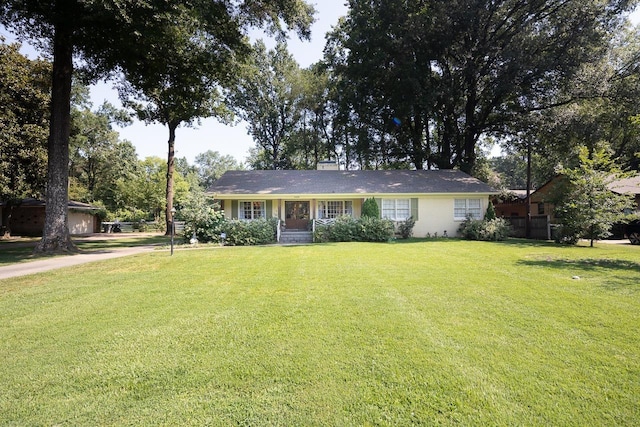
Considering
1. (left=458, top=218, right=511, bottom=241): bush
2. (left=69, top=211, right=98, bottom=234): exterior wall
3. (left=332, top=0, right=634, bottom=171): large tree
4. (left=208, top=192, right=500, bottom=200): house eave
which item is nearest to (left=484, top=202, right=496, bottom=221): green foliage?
(left=458, top=218, right=511, bottom=241): bush

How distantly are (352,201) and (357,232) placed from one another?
3522 millimetres

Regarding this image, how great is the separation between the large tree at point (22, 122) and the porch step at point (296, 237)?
15385 mm

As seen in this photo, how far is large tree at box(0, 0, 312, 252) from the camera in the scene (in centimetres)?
1068

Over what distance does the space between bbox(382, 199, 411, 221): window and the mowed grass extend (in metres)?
11.4

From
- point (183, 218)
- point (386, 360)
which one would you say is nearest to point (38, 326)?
point (386, 360)

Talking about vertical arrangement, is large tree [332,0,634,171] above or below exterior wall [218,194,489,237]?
above

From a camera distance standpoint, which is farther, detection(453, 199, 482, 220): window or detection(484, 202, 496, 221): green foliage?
detection(453, 199, 482, 220): window

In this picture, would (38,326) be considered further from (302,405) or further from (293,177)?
(293,177)

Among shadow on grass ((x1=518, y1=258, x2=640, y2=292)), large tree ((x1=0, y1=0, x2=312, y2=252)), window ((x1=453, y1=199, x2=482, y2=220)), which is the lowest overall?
shadow on grass ((x1=518, y1=258, x2=640, y2=292))

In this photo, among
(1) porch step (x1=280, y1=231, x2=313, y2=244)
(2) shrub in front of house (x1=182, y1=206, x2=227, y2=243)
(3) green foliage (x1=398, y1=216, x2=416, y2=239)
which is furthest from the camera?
(3) green foliage (x1=398, y1=216, x2=416, y2=239)

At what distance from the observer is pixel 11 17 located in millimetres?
11648

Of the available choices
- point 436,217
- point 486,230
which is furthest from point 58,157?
point 486,230

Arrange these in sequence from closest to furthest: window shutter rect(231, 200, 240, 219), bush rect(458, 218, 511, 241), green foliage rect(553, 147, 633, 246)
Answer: green foliage rect(553, 147, 633, 246)
bush rect(458, 218, 511, 241)
window shutter rect(231, 200, 240, 219)

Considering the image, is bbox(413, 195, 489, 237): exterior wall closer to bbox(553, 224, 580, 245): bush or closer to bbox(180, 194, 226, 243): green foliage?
bbox(553, 224, 580, 245): bush
